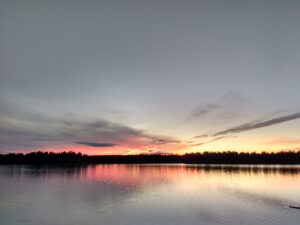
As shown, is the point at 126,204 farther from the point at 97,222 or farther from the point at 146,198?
the point at 97,222

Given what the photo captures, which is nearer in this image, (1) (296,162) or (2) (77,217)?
(2) (77,217)

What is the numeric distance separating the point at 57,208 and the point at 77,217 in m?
3.07

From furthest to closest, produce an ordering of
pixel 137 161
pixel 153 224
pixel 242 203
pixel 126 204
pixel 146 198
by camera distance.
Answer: pixel 137 161
pixel 146 198
pixel 242 203
pixel 126 204
pixel 153 224

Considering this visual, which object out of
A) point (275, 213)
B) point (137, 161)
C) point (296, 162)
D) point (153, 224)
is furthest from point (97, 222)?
point (137, 161)

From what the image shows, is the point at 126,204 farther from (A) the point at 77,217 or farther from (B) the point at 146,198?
(A) the point at 77,217

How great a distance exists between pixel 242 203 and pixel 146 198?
688cm

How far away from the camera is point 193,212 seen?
671 inches

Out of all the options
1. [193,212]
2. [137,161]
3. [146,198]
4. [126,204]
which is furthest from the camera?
[137,161]

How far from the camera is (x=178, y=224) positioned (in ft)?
46.5

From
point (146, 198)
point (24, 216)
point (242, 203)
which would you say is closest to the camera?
point (24, 216)

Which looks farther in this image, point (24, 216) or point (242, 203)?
point (242, 203)

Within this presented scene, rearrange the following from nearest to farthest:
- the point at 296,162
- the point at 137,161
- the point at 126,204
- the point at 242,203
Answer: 1. the point at 126,204
2. the point at 242,203
3. the point at 296,162
4. the point at 137,161

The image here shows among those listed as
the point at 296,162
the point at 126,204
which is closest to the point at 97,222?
the point at 126,204

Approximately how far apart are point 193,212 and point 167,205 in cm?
263
